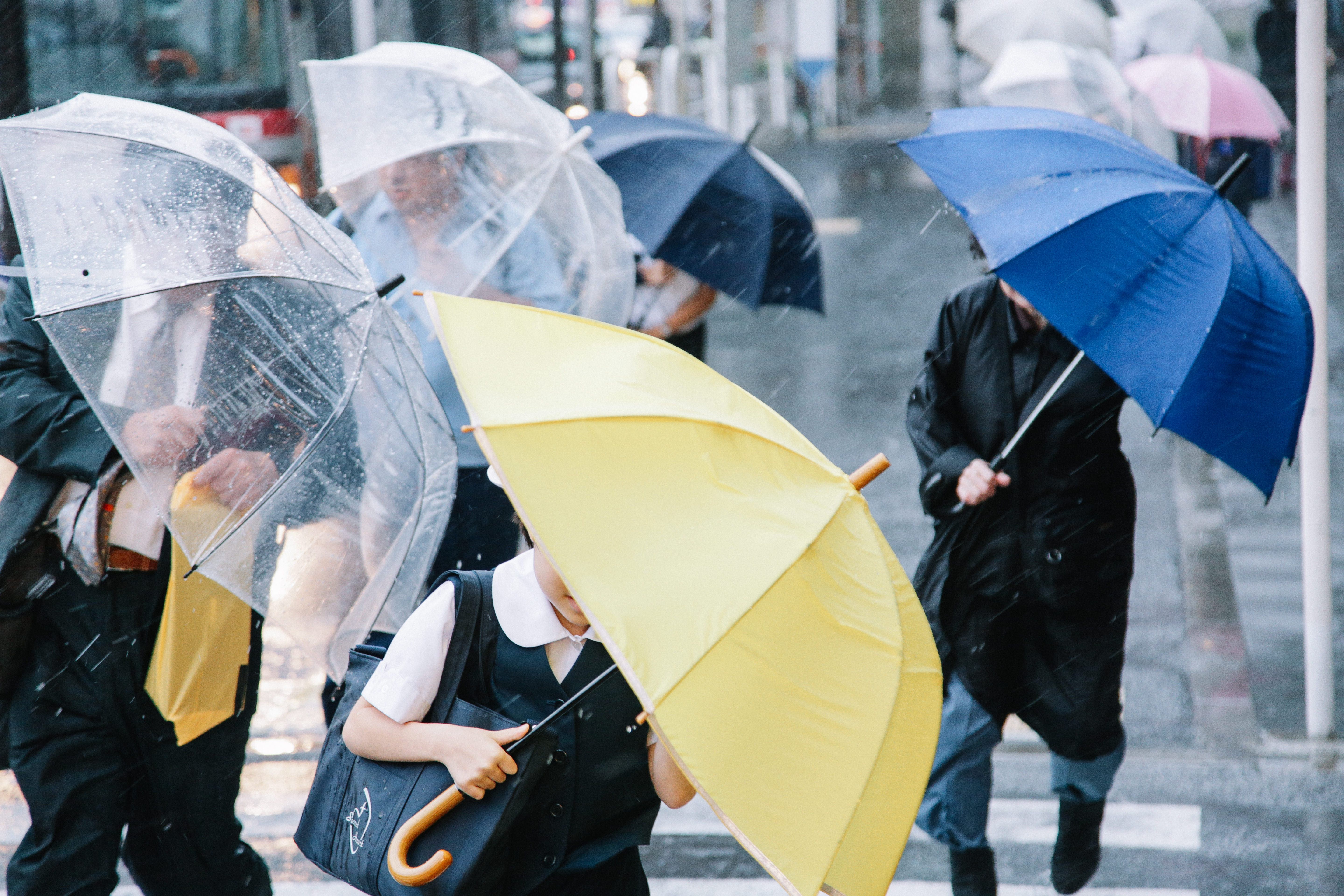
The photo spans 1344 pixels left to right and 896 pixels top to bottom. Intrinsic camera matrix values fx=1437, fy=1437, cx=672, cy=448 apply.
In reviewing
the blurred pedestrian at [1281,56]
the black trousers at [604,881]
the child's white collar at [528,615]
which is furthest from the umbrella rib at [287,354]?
the blurred pedestrian at [1281,56]

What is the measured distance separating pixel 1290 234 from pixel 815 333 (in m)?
4.59

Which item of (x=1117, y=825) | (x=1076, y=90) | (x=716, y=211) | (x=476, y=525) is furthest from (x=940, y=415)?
(x=1076, y=90)

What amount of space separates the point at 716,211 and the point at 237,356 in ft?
9.68

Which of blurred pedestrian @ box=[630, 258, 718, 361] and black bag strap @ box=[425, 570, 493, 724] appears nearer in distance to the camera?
black bag strap @ box=[425, 570, 493, 724]

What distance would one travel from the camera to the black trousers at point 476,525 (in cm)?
466

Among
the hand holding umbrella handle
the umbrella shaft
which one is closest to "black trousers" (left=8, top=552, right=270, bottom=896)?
the umbrella shaft

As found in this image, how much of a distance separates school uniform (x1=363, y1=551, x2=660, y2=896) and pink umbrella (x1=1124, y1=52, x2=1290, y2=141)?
28.1ft

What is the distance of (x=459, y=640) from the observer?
2578 mm

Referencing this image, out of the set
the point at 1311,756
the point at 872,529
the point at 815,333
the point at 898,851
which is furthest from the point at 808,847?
the point at 815,333

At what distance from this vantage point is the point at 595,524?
2.18 meters

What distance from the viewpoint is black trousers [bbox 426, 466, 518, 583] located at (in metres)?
4.66

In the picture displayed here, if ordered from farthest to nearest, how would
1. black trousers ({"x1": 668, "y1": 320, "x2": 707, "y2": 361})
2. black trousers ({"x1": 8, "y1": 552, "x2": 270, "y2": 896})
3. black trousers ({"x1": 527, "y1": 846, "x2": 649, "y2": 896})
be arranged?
black trousers ({"x1": 668, "y1": 320, "x2": 707, "y2": 361})
black trousers ({"x1": 8, "y1": 552, "x2": 270, "y2": 896})
black trousers ({"x1": 527, "y1": 846, "x2": 649, "y2": 896})

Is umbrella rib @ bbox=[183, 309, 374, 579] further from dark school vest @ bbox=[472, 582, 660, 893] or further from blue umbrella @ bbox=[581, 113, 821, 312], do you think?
blue umbrella @ bbox=[581, 113, 821, 312]

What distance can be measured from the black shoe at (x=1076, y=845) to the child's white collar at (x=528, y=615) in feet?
7.61
